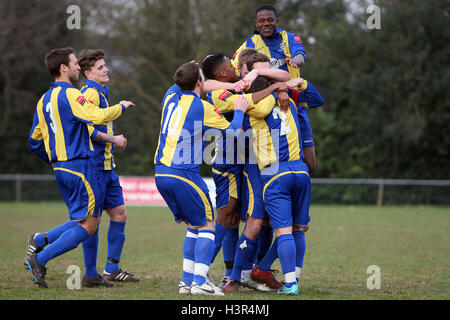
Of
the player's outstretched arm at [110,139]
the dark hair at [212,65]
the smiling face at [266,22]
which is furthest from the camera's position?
the smiling face at [266,22]

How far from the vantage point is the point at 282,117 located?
6.04 meters

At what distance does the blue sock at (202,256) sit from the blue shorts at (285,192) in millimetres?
702

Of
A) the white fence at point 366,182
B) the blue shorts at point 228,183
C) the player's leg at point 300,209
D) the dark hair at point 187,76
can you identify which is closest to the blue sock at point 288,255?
the player's leg at point 300,209

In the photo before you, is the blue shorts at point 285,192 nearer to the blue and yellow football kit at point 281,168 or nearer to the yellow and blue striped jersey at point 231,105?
the blue and yellow football kit at point 281,168

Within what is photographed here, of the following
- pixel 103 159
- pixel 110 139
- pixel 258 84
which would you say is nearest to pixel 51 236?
pixel 103 159

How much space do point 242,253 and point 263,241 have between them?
0.71 meters

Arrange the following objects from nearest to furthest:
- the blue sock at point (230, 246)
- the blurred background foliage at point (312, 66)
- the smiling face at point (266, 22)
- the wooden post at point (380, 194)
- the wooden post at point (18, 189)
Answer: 1. the blue sock at point (230, 246)
2. the smiling face at point (266, 22)
3. the wooden post at point (380, 194)
4. the wooden post at point (18, 189)
5. the blurred background foliage at point (312, 66)

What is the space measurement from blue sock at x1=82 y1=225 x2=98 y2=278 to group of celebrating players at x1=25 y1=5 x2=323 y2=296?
1 cm

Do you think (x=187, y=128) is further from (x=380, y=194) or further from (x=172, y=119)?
(x=380, y=194)

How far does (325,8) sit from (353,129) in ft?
23.5

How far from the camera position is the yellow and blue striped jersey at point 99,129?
6547 millimetres

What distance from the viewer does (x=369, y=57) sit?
89.6ft
